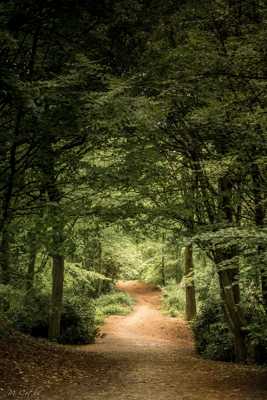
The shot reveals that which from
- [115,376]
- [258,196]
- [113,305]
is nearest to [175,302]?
[113,305]

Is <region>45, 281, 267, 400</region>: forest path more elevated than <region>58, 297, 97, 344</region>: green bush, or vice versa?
<region>58, 297, 97, 344</region>: green bush

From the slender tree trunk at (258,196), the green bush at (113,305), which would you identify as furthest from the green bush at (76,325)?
the green bush at (113,305)

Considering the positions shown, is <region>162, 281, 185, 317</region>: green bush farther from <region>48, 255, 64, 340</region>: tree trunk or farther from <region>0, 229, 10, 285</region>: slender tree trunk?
<region>0, 229, 10, 285</region>: slender tree trunk

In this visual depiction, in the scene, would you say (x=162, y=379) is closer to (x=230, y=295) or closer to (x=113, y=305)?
(x=230, y=295)

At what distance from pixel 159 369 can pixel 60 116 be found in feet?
21.4

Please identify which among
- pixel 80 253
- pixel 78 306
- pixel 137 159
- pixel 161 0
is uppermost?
pixel 161 0

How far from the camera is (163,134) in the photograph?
11.5 meters

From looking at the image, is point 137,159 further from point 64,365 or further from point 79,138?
point 64,365

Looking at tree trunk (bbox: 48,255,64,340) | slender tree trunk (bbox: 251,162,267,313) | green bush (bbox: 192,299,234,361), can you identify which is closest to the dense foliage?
slender tree trunk (bbox: 251,162,267,313)

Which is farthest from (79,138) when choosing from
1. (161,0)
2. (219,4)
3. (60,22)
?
(219,4)

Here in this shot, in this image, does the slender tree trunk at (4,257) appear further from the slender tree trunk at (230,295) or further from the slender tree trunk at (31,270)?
the slender tree trunk at (230,295)

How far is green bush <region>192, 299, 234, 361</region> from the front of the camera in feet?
44.8

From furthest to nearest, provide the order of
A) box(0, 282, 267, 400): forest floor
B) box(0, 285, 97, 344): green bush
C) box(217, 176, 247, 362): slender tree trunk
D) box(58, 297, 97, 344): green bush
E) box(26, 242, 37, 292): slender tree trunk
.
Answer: box(58, 297, 97, 344): green bush, box(0, 285, 97, 344): green bush, box(217, 176, 247, 362): slender tree trunk, box(26, 242, 37, 292): slender tree trunk, box(0, 282, 267, 400): forest floor

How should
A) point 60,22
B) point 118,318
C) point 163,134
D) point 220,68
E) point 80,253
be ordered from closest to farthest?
1. point 60,22
2. point 220,68
3. point 163,134
4. point 80,253
5. point 118,318
